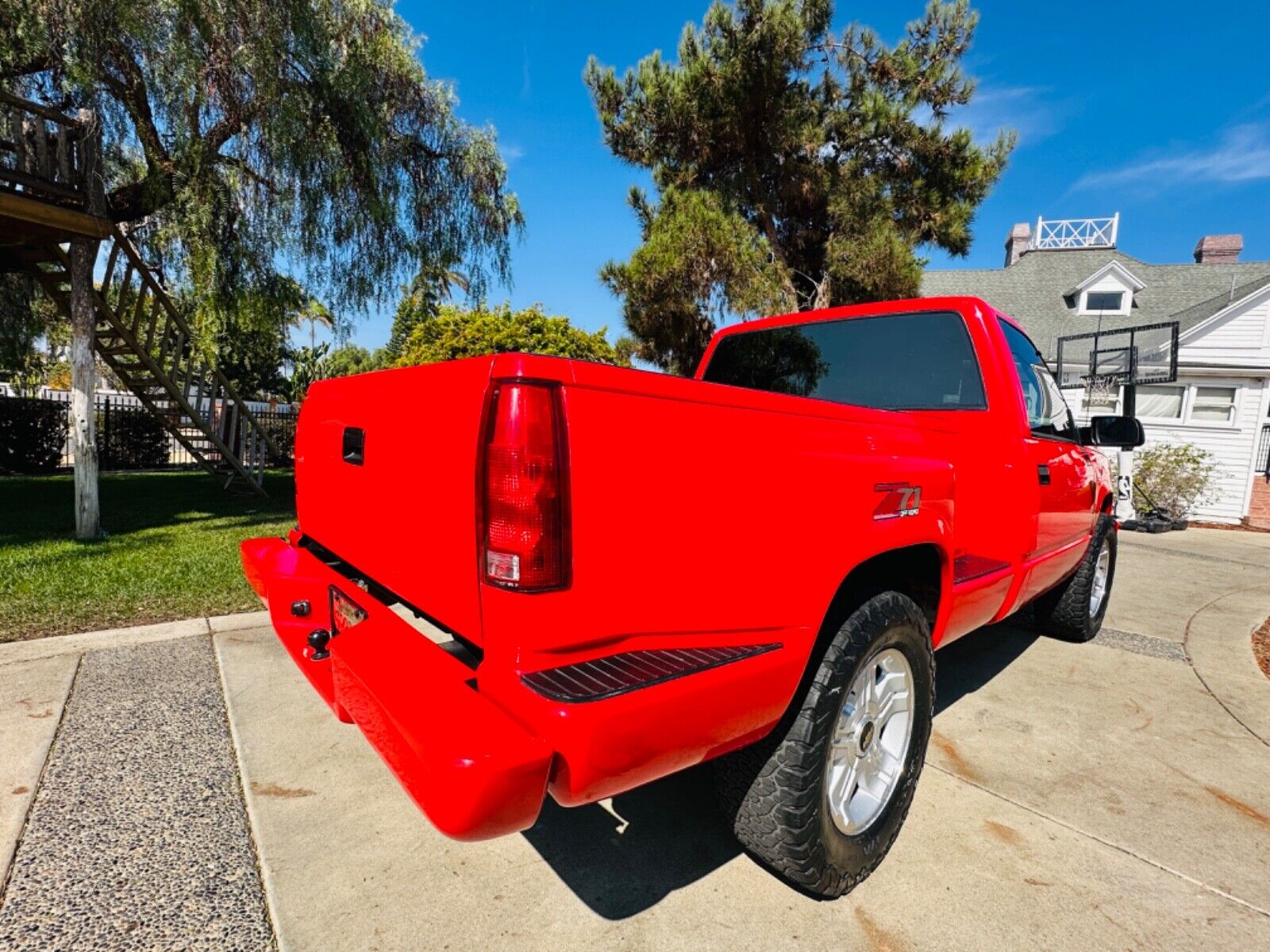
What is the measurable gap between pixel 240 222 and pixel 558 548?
811 cm

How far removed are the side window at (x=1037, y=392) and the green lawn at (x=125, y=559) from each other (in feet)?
16.3

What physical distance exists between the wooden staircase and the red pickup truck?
7326 mm

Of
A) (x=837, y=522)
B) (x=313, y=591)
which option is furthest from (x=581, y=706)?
(x=313, y=591)

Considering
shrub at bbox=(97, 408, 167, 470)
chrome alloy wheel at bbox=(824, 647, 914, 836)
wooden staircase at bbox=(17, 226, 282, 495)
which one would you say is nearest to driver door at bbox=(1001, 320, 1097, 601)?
chrome alloy wheel at bbox=(824, 647, 914, 836)

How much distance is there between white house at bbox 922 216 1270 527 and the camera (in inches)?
525

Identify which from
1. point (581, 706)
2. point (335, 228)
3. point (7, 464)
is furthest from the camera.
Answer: point (7, 464)

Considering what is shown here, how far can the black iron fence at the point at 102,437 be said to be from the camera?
1222 cm

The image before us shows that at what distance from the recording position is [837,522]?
5.76 ft

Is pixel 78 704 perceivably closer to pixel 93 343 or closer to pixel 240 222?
pixel 93 343

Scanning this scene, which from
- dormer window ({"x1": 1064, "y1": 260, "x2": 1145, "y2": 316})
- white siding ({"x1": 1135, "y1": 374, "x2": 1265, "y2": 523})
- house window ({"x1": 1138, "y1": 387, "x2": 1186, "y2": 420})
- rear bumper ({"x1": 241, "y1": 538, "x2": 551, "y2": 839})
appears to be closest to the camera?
rear bumper ({"x1": 241, "y1": 538, "x2": 551, "y2": 839})

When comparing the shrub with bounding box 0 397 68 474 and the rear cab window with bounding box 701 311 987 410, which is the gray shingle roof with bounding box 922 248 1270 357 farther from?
the shrub with bounding box 0 397 68 474

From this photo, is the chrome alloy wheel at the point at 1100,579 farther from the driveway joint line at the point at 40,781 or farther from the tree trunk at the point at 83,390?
the tree trunk at the point at 83,390

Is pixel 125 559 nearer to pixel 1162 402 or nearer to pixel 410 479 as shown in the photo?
pixel 410 479

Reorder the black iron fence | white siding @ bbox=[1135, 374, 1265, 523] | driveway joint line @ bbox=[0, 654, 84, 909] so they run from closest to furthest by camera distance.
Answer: driveway joint line @ bbox=[0, 654, 84, 909], the black iron fence, white siding @ bbox=[1135, 374, 1265, 523]
